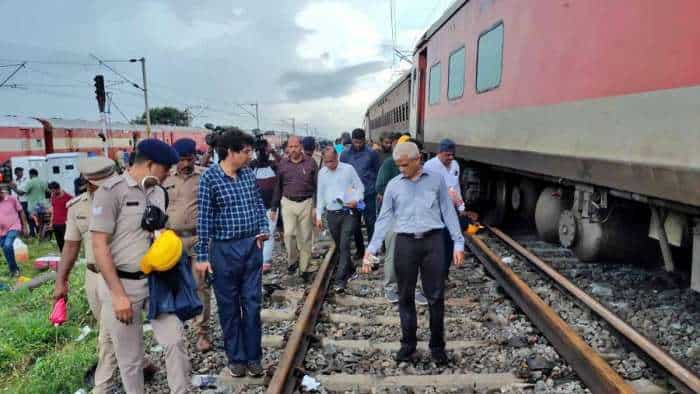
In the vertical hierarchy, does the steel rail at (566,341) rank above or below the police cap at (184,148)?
below

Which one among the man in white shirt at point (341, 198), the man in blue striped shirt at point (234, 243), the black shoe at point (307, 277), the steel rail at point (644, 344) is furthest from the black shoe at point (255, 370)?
the steel rail at point (644, 344)

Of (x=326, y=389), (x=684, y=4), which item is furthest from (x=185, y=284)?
(x=684, y=4)

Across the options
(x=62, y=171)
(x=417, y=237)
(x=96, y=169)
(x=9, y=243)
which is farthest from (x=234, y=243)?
(x=62, y=171)

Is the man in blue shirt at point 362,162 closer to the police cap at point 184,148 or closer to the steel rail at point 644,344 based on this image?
the steel rail at point 644,344

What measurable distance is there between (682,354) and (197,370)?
12.2ft

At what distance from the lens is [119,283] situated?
2.91 m

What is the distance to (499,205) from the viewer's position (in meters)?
8.82

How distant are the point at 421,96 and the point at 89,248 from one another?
982 cm

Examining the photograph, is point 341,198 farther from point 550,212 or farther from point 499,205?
point 499,205

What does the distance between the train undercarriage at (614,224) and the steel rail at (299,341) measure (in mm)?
2741

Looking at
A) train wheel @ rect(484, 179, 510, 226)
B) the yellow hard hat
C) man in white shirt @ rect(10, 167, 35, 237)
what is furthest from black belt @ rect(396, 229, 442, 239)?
man in white shirt @ rect(10, 167, 35, 237)

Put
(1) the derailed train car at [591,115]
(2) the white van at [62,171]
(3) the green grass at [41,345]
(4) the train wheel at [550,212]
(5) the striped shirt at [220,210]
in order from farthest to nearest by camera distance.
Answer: (2) the white van at [62,171] → (4) the train wheel at [550,212] → (3) the green grass at [41,345] → (5) the striped shirt at [220,210] → (1) the derailed train car at [591,115]

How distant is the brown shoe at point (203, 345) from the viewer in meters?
4.42

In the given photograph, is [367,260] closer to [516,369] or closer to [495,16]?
[516,369]
